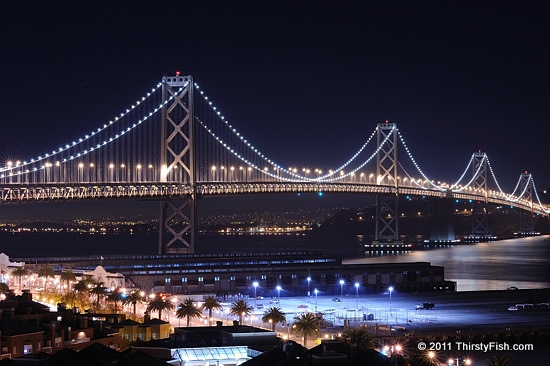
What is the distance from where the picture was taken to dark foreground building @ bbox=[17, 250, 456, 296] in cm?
4988

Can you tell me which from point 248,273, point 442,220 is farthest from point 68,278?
point 442,220

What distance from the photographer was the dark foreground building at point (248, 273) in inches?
1964

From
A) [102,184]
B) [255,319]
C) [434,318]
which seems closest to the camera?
[255,319]

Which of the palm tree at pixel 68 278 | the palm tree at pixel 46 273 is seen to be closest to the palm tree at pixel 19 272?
the palm tree at pixel 46 273

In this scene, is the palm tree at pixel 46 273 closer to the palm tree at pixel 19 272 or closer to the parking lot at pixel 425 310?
the palm tree at pixel 19 272

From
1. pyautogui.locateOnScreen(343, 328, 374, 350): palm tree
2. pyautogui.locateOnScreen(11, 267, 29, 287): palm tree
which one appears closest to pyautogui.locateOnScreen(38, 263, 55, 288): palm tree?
pyautogui.locateOnScreen(11, 267, 29, 287): palm tree

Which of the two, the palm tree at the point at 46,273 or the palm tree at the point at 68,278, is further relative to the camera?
the palm tree at the point at 46,273

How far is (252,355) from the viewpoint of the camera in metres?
22.2

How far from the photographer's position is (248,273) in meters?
52.0

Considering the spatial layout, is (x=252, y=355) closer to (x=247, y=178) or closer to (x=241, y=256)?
(x=241, y=256)

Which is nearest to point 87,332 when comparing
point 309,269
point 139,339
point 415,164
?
point 139,339

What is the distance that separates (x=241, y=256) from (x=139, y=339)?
34.8 m

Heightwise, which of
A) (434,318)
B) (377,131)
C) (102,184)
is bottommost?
(434,318)

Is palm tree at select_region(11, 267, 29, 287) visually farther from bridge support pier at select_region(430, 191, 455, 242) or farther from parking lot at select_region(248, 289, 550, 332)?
bridge support pier at select_region(430, 191, 455, 242)
